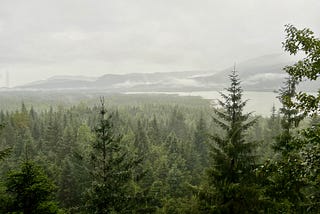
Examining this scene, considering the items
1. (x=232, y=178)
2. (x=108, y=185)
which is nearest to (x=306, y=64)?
(x=232, y=178)

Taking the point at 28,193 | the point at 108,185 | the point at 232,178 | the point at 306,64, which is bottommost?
the point at 108,185

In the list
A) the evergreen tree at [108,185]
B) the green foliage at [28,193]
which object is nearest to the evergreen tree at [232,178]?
the evergreen tree at [108,185]

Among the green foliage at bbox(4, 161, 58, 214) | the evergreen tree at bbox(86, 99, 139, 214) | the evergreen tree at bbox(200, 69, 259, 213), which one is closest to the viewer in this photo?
the green foliage at bbox(4, 161, 58, 214)

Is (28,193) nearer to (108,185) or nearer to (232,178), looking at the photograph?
(108,185)

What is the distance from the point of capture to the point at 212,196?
14414 millimetres

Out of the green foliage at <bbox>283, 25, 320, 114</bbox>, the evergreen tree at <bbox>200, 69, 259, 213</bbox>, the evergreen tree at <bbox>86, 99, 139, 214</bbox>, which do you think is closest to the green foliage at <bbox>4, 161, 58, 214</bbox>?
the evergreen tree at <bbox>86, 99, 139, 214</bbox>

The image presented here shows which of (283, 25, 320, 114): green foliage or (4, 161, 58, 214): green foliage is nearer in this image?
(283, 25, 320, 114): green foliage

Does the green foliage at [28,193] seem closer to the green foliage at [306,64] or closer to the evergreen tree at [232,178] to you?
the evergreen tree at [232,178]

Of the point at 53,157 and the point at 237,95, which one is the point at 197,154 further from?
the point at 237,95

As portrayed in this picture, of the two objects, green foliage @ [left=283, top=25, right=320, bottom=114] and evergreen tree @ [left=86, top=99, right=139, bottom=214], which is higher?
green foliage @ [left=283, top=25, right=320, bottom=114]

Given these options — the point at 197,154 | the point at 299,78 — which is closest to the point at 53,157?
the point at 197,154

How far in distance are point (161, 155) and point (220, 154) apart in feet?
187

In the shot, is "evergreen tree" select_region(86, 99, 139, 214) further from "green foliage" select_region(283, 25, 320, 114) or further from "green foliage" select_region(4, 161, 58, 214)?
"green foliage" select_region(283, 25, 320, 114)

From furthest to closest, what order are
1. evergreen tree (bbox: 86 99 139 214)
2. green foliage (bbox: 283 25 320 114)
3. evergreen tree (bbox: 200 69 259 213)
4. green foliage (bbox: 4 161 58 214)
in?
evergreen tree (bbox: 86 99 139 214) < evergreen tree (bbox: 200 69 259 213) < green foliage (bbox: 4 161 58 214) < green foliage (bbox: 283 25 320 114)
